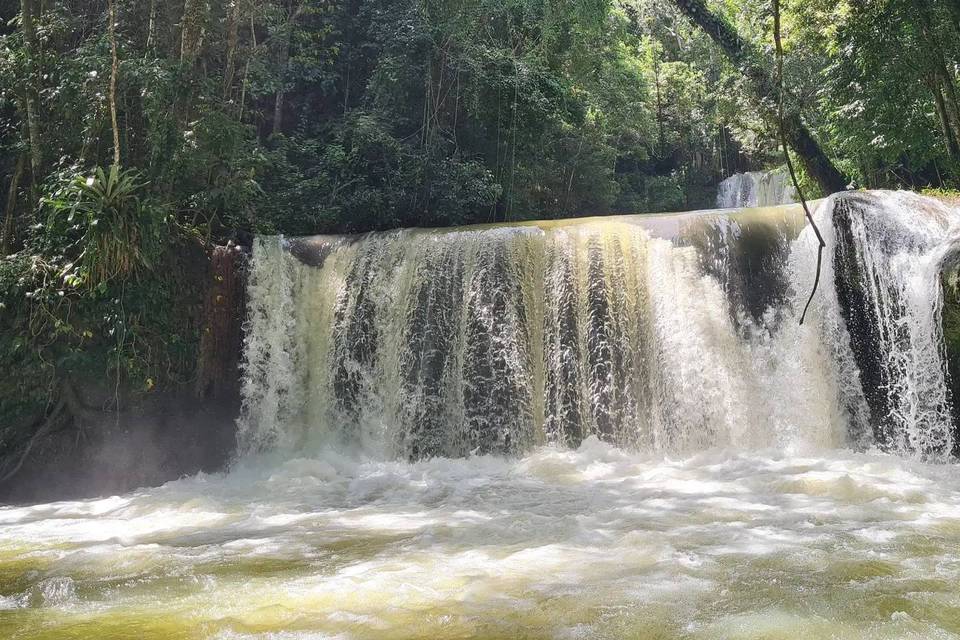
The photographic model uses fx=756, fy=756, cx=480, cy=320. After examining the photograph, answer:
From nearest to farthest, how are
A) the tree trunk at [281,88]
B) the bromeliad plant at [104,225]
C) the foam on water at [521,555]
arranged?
1. the foam on water at [521,555]
2. the bromeliad plant at [104,225]
3. the tree trunk at [281,88]

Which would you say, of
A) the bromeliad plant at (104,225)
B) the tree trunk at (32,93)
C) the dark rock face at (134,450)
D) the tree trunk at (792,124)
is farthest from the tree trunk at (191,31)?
the tree trunk at (792,124)

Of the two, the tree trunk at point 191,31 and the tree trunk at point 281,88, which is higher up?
the tree trunk at point 281,88

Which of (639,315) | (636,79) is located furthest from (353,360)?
(636,79)

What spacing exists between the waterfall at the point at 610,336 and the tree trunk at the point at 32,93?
260cm

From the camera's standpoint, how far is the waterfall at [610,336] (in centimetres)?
750

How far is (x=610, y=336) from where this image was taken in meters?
8.33

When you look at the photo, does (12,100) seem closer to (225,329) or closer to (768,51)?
(225,329)

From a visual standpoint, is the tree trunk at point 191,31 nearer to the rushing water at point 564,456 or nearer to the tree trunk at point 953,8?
the rushing water at point 564,456

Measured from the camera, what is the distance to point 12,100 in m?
8.95

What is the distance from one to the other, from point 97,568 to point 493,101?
10803 millimetres

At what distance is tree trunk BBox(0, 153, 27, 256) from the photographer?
853cm

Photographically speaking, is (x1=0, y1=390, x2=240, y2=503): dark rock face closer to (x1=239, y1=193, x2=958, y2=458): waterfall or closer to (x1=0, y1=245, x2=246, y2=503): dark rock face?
(x1=0, y1=245, x2=246, y2=503): dark rock face

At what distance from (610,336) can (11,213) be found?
701cm

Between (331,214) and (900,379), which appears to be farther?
(331,214)
